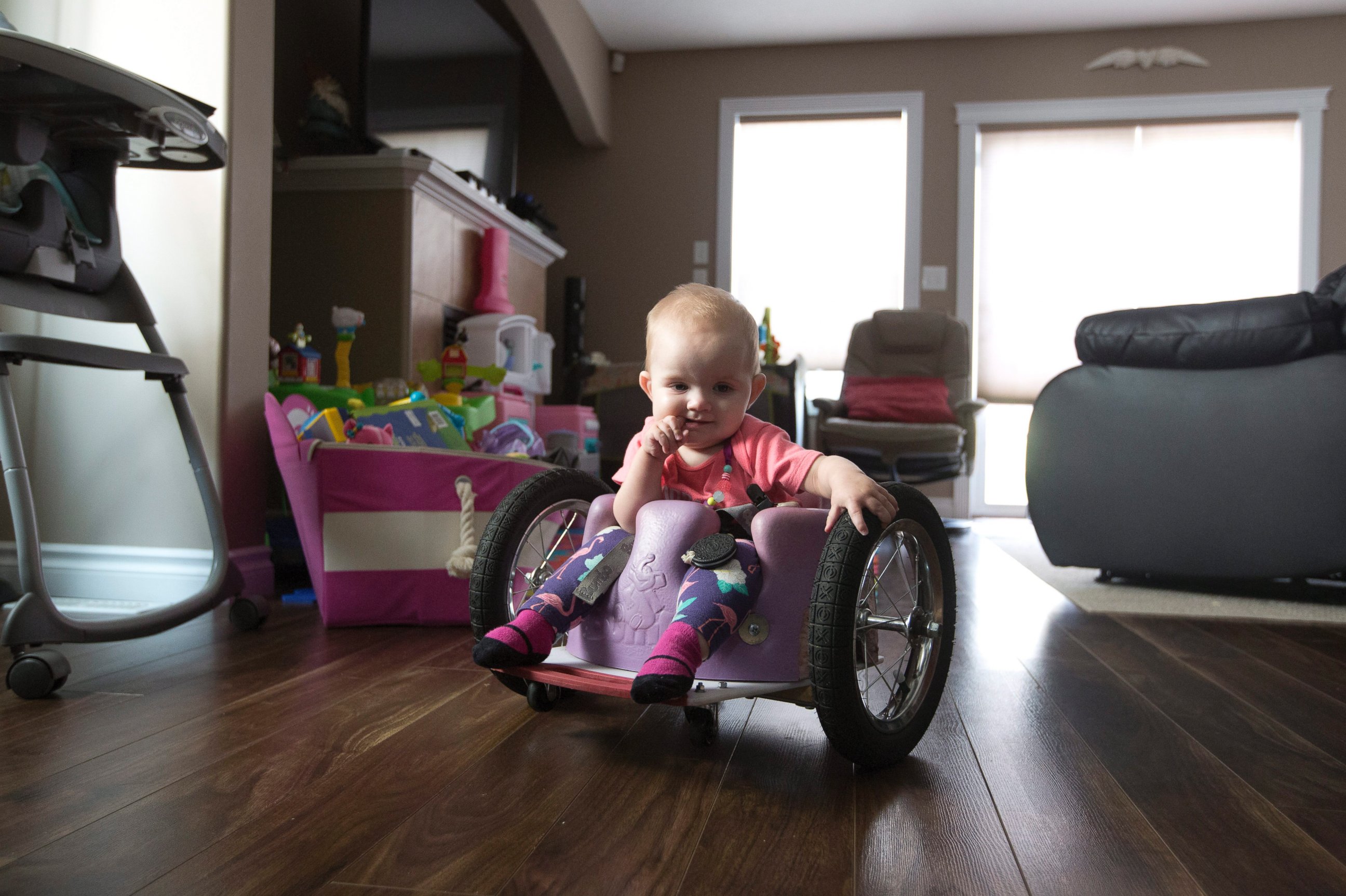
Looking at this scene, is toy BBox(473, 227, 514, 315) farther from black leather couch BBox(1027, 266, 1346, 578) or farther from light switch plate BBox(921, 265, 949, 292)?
light switch plate BBox(921, 265, 949, 292)

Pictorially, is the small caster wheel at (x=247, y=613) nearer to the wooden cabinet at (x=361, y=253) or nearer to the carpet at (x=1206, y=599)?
the wooden cabinet at (x=361, y=253)

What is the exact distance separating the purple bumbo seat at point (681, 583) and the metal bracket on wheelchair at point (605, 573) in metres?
0.02

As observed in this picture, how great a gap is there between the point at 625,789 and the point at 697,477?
0.41 meters

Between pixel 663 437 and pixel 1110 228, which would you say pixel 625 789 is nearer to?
pixel 663 437

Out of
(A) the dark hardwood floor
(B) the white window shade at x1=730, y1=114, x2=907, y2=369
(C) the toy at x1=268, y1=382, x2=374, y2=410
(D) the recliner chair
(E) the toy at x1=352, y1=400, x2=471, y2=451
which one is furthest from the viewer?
(B) the white window shade at x1=730, y1=114, x2=907, y2=369

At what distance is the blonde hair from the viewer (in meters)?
1.04

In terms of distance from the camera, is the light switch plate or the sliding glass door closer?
the sliding glass door

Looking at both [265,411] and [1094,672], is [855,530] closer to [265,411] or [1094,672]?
[1094,672]

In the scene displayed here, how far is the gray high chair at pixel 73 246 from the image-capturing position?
1160 mm

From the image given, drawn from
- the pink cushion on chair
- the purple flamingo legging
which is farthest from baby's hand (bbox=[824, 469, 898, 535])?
the pink cushion on chair

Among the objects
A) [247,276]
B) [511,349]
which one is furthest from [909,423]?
[247,276]

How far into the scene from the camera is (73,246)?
141 cm

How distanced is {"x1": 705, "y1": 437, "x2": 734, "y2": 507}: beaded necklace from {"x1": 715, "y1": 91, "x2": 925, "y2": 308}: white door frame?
387 cm

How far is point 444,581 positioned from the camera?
1.67 meters
